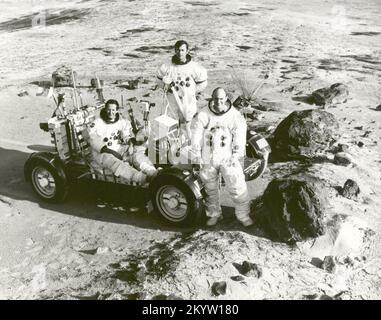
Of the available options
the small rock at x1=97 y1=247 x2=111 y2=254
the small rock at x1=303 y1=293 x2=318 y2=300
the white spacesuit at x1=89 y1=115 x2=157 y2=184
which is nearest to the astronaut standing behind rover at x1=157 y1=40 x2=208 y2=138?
the white spacesuit at x1=89 y1=115 x2=157 y2=184

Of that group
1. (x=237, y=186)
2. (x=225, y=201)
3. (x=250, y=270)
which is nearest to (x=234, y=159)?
(x=237, y=186)

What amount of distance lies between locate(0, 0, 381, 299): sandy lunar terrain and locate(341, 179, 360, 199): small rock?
0.46 ft

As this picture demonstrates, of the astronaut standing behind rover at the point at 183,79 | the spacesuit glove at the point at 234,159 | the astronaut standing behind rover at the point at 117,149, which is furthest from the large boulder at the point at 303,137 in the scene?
the astronaut standing behind rover at the point at 117,149

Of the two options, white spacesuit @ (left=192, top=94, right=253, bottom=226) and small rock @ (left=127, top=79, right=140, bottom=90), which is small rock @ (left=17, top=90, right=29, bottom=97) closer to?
small rock @ (left=127, top=79, right=140, bottom=90)

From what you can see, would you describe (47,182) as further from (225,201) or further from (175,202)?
(225,201)

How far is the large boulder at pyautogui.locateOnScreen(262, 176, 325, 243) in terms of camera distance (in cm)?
609

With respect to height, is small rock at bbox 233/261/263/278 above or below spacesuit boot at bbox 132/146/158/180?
below

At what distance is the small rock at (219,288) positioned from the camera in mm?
5428

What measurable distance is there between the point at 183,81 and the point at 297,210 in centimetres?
358

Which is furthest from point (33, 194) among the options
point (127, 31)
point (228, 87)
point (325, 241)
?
point (127, 31)

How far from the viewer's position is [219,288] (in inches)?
215

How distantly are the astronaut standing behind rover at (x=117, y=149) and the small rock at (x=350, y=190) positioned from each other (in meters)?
2.94

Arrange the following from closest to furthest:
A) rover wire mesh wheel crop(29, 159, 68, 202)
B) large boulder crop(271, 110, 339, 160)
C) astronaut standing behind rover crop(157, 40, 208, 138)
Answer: rover wire mesh wheel crop(29, 159, 68, 202), astronaut standing behind rover crop(157, 40, 208, 138), large boulder crop(271, 110, 339, 160)

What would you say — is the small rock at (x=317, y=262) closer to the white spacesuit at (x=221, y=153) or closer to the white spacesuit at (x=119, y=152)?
the white spacesuit at (x=221, y=153)
